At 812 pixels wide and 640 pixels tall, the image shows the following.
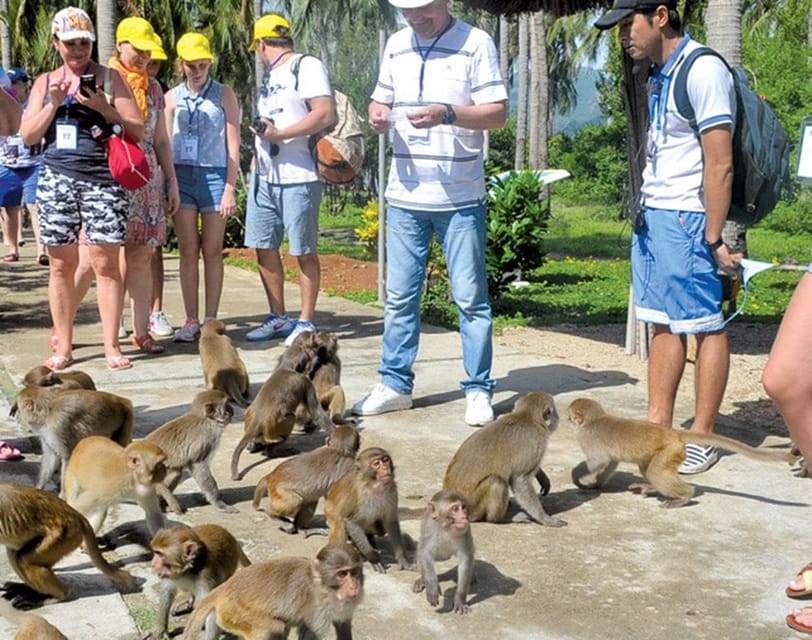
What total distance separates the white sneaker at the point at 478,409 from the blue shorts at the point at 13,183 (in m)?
8.94

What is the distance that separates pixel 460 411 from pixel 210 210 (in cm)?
310

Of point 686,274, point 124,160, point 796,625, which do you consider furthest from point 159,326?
point 796,625

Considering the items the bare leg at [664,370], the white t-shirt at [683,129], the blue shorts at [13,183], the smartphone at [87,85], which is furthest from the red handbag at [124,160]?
the blue shorts at [13,183]

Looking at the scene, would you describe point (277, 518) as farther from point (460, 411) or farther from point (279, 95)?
point (279, 95)

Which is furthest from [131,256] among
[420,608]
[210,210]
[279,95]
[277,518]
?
[420,608]

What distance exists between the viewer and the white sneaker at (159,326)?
9086 millimetres

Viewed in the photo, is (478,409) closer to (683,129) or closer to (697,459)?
(697,459)

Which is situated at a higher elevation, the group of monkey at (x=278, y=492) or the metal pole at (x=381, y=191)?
the metal pole at (x=381, y=191)

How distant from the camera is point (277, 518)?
493 centimetres

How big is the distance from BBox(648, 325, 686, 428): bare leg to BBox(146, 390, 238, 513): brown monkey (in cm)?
232

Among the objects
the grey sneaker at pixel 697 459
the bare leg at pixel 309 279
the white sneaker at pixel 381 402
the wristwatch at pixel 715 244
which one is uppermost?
the wristwatch at pixel 715 244

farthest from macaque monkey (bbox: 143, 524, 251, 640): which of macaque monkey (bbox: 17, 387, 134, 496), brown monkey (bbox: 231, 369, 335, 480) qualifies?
brown monkey (bbox: 231, 369, 335, 480)

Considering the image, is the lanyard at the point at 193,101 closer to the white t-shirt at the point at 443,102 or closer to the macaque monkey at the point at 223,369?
the macaque monkey at the point at 223,369

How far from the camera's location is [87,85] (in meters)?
7.16
